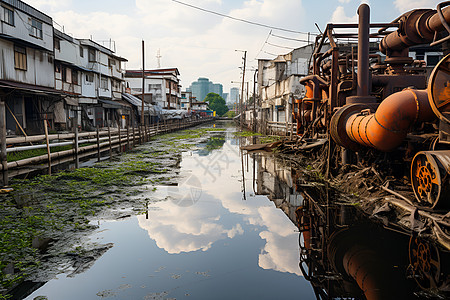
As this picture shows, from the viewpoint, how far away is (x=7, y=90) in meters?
21.8

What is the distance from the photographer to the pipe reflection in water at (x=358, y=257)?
14.1ft

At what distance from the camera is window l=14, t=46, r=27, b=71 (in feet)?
79.2

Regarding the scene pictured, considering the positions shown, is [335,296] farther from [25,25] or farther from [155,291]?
[25,25]

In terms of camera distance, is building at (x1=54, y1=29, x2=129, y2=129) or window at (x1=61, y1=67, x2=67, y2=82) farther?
window at (x1=61, y1=67, x2=67, y2=82)

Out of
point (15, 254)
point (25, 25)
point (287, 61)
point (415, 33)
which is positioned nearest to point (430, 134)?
point (415, 33)

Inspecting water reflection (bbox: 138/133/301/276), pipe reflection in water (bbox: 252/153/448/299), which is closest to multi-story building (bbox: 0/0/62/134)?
water reflection (bbox: 138/133/301/276)

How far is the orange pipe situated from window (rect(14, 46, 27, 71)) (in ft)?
83.9

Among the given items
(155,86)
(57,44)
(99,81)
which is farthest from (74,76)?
(155,86)

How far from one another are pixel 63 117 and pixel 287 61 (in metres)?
31.4

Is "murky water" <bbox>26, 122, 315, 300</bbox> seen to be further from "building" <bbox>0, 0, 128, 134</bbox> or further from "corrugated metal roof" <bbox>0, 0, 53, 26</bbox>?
"corrugated metal roof" <bbox>0, 0, 53, 26</bbox>

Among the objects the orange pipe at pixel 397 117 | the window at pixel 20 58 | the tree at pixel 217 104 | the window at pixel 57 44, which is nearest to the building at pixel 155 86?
the window at pixel 57 44

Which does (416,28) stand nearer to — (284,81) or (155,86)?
(284,81)

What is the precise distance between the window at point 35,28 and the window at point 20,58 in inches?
71.0

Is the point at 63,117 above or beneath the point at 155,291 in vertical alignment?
above
